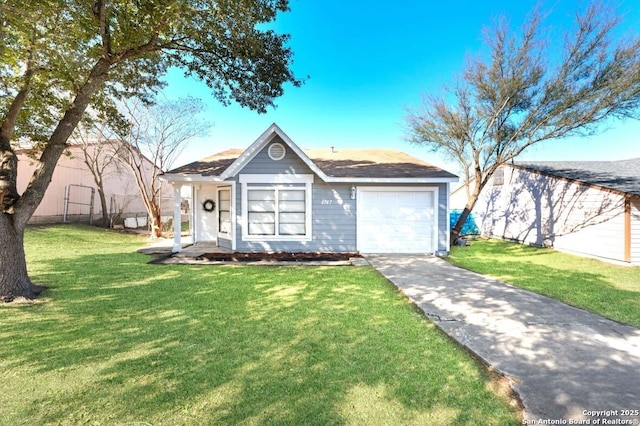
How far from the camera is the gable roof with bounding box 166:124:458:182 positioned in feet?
31.6

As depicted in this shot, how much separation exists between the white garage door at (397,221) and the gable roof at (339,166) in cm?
63

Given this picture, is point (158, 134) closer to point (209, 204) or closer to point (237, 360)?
point (209, 204)

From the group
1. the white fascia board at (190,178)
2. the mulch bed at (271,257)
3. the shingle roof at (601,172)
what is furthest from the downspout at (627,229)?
the white fascia board at (190,178)

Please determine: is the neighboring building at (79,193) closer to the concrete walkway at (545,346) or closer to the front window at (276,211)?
the front window at (276,211)

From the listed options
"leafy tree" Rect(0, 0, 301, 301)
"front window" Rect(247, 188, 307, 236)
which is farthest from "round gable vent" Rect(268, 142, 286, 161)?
"leafy tree" Rect(0, 0, 301, 301)

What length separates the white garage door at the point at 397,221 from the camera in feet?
33.9

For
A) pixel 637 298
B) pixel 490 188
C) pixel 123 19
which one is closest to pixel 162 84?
pixel 123 19

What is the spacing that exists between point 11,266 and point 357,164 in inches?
387

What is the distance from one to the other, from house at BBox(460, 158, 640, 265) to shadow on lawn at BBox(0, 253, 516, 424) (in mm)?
10088

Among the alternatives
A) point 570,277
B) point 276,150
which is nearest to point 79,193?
point 276,150

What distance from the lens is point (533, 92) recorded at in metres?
12.2

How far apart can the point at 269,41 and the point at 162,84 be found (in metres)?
4.01

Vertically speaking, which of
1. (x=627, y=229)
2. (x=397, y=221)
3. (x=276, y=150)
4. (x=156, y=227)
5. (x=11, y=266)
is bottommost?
(x=11, y=266)

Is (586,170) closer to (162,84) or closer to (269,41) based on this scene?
(269,41)
